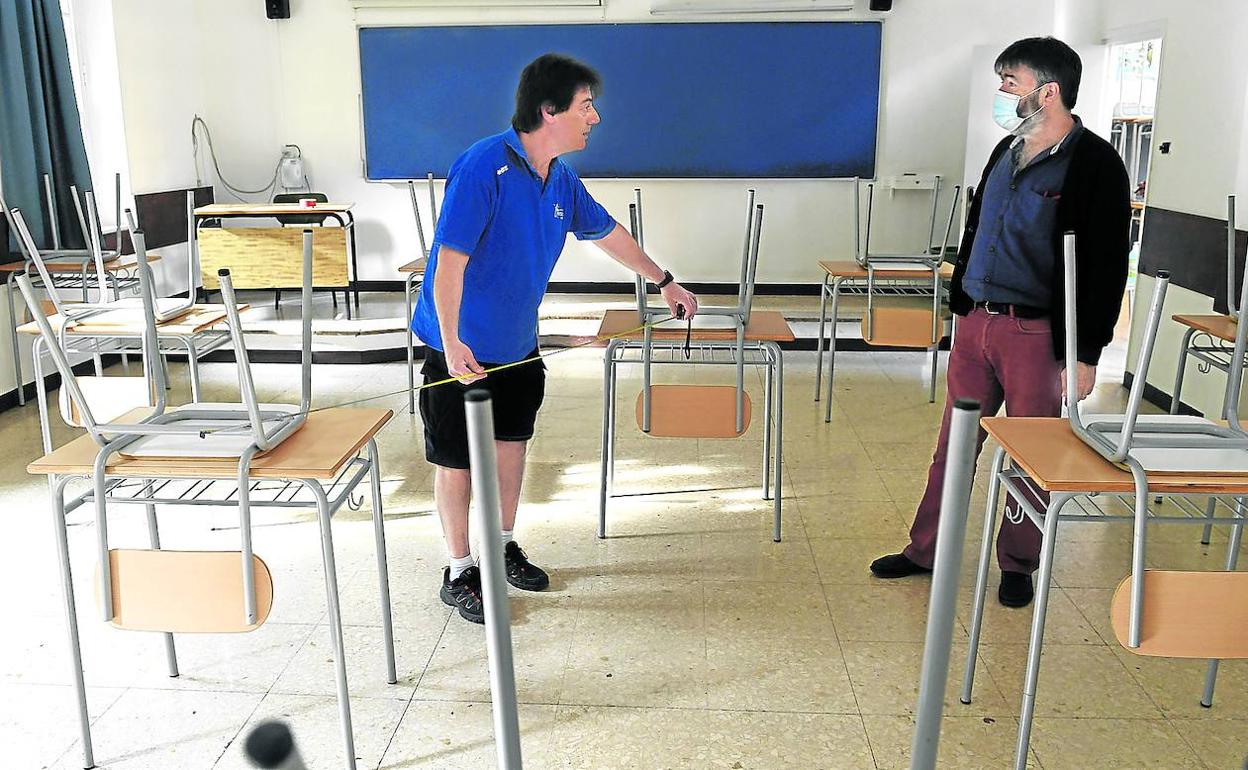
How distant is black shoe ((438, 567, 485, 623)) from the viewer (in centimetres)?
266

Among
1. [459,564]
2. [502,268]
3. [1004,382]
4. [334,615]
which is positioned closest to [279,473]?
[334,615]

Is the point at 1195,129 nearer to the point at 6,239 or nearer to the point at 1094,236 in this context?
the point at 1094,236

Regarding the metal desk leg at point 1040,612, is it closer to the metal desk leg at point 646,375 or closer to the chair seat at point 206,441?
the metal desk leg at point 646,375

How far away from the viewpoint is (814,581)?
2930 millimetres

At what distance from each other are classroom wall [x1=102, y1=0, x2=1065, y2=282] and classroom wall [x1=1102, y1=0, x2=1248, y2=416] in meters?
1.78

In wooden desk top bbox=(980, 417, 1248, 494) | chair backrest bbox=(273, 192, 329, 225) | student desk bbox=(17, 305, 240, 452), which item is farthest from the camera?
chair backrest bbox=(273, 192, 329, 225)

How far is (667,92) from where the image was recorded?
23.0 feet

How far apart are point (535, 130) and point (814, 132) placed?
5.02m

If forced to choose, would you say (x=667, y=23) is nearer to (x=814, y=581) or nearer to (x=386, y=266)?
(x=386, y=266)

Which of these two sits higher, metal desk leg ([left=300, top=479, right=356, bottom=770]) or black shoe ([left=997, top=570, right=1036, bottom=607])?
metal desk leg ([left=300, top=479, right=356, bottom=770])

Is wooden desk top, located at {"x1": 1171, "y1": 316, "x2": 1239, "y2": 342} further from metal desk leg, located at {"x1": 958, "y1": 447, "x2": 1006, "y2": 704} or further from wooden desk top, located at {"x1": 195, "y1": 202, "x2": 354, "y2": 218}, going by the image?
wooden desk top, located at {"x1": 195, "y1": 202, "x2": 354, "y2": 218}

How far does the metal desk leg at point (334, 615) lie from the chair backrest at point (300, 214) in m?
5.05

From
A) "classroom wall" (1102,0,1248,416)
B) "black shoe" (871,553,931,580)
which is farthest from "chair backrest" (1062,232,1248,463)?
"classroom wall" (1102,0,1248,416)

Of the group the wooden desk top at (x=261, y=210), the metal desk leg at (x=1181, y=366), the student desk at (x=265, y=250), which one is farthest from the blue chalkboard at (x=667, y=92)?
the metal desk leg at (x=1181, y=366)
